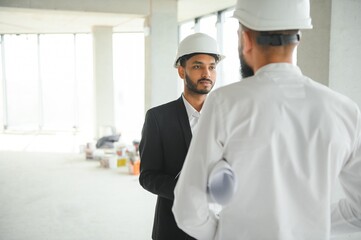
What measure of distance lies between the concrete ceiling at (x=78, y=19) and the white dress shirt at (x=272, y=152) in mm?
6529

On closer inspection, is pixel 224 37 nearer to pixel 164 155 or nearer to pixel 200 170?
pixel 164 155

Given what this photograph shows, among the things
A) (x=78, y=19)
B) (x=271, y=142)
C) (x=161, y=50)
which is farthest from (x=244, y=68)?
(x=78, y=19)

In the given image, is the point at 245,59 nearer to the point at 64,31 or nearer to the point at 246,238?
the point at 246,238

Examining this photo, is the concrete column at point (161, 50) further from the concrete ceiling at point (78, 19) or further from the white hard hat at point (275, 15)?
the white hard hat at point (275, 15)

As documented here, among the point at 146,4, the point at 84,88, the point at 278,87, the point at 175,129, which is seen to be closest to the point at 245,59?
the point at 278,87

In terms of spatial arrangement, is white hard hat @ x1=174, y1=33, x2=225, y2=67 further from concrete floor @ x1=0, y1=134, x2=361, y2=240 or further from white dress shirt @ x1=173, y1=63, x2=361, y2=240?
concrete floor @ x1=0, y1=134, x2=361, y2=240

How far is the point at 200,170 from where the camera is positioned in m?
0.99

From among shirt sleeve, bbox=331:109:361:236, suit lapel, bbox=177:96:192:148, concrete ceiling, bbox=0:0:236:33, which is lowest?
shirt sleeve, bbox=331:109:361:236

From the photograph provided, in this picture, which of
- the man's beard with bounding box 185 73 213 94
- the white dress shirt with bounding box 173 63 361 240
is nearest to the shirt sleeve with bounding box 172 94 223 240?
the white dress shirt with bounding box 173 63 361 240

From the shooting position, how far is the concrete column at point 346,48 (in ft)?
8.07

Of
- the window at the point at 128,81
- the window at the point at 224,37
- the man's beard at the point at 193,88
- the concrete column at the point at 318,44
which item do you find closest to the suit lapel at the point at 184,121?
the man's beard at the point at 193,88

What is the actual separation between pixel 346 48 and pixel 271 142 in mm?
1906

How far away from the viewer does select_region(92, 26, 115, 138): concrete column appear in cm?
1022

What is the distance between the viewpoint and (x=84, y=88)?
533 inches
